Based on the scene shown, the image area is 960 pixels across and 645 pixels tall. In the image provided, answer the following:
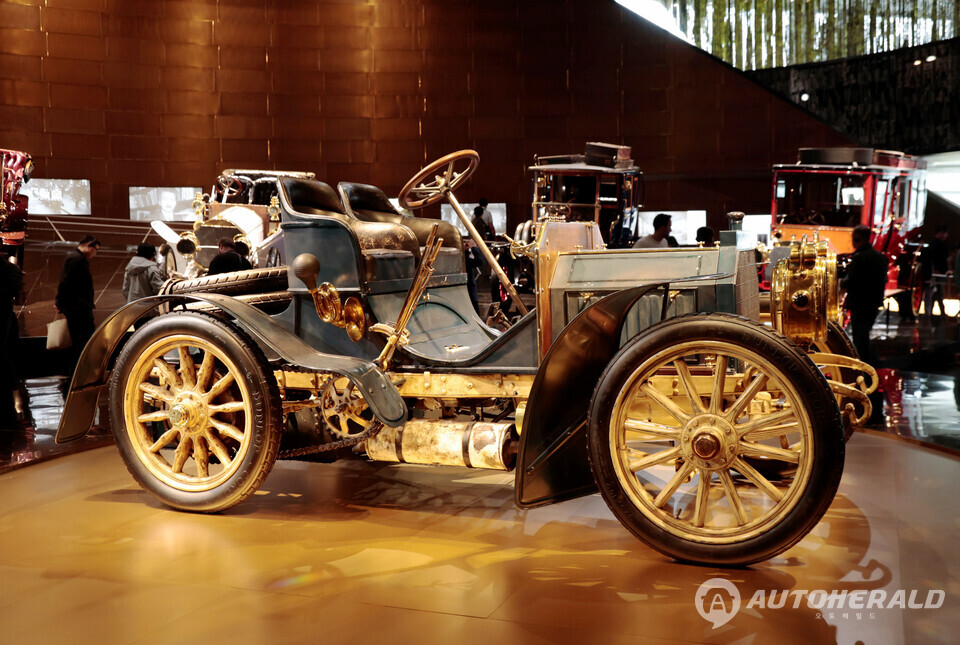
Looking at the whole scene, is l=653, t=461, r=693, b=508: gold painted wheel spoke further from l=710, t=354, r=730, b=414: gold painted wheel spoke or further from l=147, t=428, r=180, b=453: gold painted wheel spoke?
l=147, t=428, r=180, b=453: gold painted wheel spoke

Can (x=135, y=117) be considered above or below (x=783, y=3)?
below

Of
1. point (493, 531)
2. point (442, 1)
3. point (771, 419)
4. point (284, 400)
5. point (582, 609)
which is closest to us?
point (582, 609)

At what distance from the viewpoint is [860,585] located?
282cm

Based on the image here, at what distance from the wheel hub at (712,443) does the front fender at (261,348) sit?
118 centimetres

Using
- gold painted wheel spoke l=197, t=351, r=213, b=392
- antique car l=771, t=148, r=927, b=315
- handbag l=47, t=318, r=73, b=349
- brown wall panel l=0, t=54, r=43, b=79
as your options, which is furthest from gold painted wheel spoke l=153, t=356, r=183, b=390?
brown wall panel l=0, t=54, r=43, b=79

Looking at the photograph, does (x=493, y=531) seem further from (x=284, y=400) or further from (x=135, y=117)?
(x=135, y=117)

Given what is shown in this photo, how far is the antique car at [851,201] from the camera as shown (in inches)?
410

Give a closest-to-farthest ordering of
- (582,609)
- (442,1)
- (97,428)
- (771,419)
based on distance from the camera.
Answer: (582,609)
(771,419)
(97,428)
(442,1)

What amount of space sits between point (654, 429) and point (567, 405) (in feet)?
1.31

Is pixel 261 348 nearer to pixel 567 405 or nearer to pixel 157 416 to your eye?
pixel 157 416

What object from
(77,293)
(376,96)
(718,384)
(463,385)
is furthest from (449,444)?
(376,96)

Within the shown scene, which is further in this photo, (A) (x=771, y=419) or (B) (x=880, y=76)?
(B) (x=880, y=76)

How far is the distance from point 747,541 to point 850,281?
5089 mm

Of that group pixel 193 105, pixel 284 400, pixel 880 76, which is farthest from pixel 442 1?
pixel 284 400
